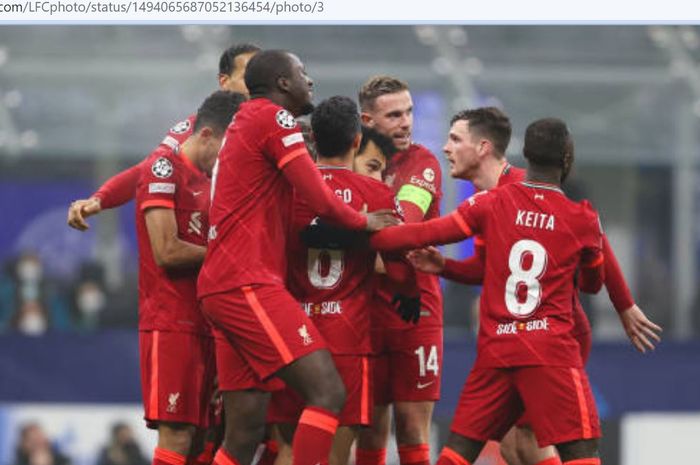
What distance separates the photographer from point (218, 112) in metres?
7.79

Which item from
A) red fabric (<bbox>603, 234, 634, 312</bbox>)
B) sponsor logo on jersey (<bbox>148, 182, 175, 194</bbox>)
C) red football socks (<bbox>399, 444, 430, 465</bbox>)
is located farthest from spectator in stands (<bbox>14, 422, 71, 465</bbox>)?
red fabric (<bbox>603, 234, 634, 312</bbox>)

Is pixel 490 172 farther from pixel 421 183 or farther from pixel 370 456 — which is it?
pixel 370 456

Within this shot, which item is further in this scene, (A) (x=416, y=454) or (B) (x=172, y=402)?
(A) (x=416, y=454)

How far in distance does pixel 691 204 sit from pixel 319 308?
10.0 metres

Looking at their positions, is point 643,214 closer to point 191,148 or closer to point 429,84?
point 429,84

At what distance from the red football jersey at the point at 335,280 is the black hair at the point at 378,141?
574mm

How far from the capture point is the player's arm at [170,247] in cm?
770

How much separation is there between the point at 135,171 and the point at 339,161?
148cm

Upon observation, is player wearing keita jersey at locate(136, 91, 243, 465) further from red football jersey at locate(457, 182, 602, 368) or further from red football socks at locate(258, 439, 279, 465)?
red football jersey at locate(457, 182, 602, 368)

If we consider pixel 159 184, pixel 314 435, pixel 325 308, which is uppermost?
pixel 159 184

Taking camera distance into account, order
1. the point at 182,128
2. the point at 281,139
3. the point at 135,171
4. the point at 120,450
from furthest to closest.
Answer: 1. the point at 120,450
2. the point at 135,171
3. the point at 182,128
4. the point at 281,139

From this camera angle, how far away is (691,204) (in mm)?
16672

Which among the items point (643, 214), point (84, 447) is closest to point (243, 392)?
point (84, 447)

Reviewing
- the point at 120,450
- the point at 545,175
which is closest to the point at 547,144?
the point at 545,175
